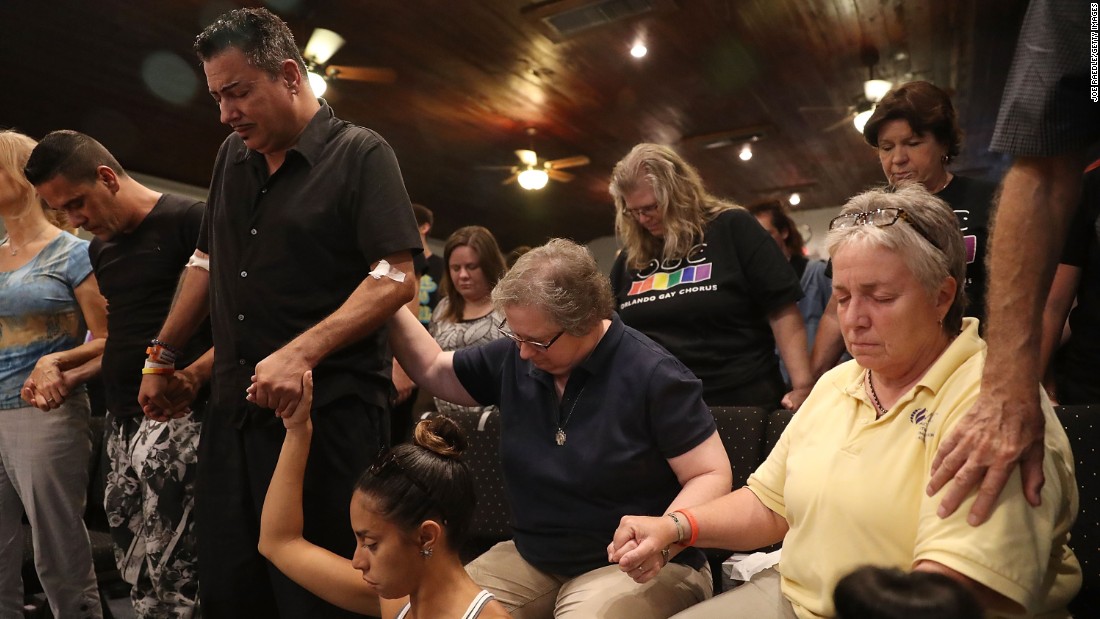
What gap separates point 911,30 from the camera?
5.70 metres

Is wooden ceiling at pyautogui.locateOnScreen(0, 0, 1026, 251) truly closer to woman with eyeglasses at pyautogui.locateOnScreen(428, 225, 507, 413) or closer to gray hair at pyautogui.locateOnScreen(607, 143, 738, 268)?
woman with eyeglasses at pyautogui.locateOnScreen(428, 225, 507, 413)

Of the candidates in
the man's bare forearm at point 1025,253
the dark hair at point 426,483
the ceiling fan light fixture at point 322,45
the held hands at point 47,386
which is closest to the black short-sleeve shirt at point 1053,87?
the man's bare forearm at point 1025,253

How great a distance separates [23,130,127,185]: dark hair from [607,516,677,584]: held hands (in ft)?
5.59

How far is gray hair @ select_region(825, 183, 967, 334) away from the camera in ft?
3.96

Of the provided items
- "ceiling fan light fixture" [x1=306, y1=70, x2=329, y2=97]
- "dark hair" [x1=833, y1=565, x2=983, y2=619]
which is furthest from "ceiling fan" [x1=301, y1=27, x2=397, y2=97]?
"dark hair" [x1=833, y1=565, x2=983, y2=619]

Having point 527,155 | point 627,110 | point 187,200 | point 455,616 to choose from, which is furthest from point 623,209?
point 527,155

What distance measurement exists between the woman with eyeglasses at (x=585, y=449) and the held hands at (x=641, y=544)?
165 millimetres

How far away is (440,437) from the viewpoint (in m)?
1.62

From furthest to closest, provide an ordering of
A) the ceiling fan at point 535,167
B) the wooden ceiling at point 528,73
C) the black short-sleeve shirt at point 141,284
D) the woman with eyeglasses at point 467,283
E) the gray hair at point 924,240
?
1. the ceiling fan at point 535,167
2. the wooden ceiling at point 528,73
3. the woman with eyeglasses at point 467,283
4. the black short-sleeve shirt at point 141,284
5. the gray hair at point 924,240

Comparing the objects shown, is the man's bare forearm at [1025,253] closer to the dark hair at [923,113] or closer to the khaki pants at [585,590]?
the khaki pants at [585,590]

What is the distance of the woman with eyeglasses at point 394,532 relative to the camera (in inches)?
58.9

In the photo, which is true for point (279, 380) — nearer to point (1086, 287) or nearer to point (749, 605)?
point (749, 605)

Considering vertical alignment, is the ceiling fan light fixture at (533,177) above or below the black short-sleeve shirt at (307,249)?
above

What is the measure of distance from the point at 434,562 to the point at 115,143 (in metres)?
6.70
